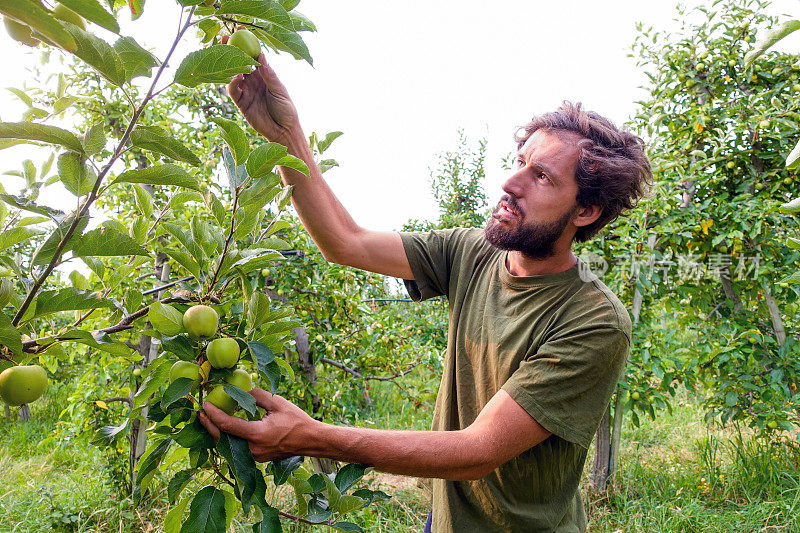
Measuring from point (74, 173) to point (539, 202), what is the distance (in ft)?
3.90

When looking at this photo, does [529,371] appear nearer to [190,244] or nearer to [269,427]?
[269,427]

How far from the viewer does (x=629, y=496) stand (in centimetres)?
304

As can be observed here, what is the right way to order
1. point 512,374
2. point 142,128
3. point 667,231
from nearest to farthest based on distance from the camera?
point 142,128 → point 512,374 → point 667,231

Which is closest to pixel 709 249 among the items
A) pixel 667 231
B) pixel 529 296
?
pixel 667 231

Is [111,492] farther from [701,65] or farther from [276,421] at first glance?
[701,65]

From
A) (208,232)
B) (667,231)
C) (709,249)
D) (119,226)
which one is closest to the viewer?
(208,232)

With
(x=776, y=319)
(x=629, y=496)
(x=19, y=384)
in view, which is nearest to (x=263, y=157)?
(x=19, y=384)

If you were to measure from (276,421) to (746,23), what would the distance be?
11.3ft

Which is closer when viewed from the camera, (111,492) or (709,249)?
(111,492)

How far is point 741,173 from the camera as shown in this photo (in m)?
3.15

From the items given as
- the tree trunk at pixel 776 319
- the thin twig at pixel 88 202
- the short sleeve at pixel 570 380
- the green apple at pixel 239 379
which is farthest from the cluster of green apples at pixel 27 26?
the tree trunk at pixel 776 319

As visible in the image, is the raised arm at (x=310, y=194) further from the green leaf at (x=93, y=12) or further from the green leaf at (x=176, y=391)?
the green leaf at (x=176, y=391)

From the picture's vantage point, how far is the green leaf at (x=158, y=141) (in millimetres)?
758

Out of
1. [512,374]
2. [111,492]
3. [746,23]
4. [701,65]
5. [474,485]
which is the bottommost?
[111,492]
